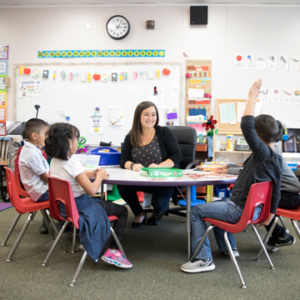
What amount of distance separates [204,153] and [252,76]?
52.0 inches

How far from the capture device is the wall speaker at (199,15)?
396 centimetres

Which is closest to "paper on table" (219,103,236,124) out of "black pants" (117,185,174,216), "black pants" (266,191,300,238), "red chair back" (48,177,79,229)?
"black pants" (117,185,174,216)

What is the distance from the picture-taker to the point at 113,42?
409cm

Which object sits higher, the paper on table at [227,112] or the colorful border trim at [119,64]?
the colorful border trim at [119,64]

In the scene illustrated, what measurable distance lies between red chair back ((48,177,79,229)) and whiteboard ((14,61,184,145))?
261 centimetres

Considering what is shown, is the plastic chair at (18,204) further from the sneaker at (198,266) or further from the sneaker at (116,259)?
the sneaker at (198,266)

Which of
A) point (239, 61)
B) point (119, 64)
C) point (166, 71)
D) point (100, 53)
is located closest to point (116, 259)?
point (166, 71)

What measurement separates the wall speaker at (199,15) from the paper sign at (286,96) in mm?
1515

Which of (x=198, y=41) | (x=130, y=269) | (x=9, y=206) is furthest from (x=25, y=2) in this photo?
(x=130, y=269)

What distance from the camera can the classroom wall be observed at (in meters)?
4.00

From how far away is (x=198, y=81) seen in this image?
403 cm

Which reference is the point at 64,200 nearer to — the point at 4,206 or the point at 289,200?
the point at 289,200

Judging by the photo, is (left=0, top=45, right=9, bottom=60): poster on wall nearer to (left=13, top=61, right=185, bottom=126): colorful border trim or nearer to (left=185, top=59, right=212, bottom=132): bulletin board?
(left=13, top=61, right=185, bottom=126): colorful border trim

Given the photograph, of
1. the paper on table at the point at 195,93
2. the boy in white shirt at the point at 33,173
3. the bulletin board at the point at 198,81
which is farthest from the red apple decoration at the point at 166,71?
the boy in white shirt at the point at 33,173
